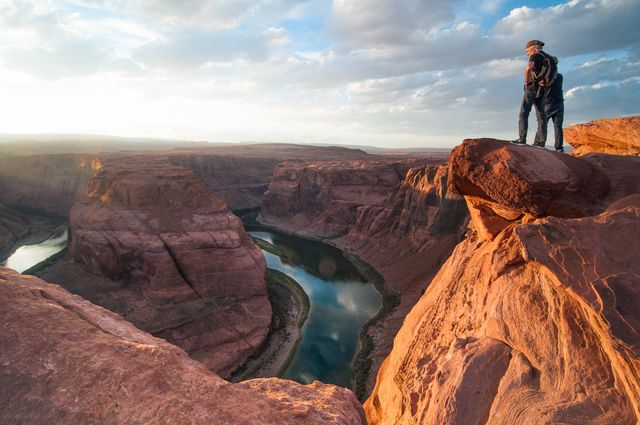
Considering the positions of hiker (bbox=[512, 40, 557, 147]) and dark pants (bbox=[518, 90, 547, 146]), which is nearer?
hiker (bbox=[512, 40, 557, 147])

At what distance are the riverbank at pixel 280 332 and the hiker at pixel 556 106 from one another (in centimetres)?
2122

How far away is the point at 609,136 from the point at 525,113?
9.67 ft

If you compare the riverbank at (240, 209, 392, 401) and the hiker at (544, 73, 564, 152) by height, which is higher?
the hiker at (544, 73, 564, 152)

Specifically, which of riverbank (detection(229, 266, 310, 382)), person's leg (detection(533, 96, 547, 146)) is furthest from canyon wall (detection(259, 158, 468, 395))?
person's leg (detection(533, 96, 547, 146))

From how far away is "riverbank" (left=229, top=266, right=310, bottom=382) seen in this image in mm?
24875

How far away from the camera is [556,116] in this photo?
10602 millimetres

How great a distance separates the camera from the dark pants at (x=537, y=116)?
10664 mm

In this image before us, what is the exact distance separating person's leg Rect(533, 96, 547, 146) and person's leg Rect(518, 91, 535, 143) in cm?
19

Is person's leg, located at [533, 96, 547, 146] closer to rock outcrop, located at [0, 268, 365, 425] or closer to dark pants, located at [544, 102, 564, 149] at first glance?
dark pants, located at [544, 102, 564, 149]

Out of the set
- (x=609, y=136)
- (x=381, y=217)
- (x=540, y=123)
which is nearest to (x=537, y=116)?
(x=540, y=123)

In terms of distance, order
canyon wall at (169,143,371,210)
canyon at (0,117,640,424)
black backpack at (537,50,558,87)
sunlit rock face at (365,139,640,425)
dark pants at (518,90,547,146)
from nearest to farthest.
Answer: canyon at (0,117,640,424) < sunlit rock face at (365,139,640,425) < black backpack at (537,50,558,87) < dark pants at (518,90,547,146) < canyon wall at (169,143,371,210)

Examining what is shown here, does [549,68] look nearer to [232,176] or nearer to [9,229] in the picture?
[9,229]

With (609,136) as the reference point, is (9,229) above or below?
below

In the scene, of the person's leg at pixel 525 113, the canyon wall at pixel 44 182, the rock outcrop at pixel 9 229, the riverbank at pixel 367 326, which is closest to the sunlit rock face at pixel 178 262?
the riverbank at pixel 367 326
